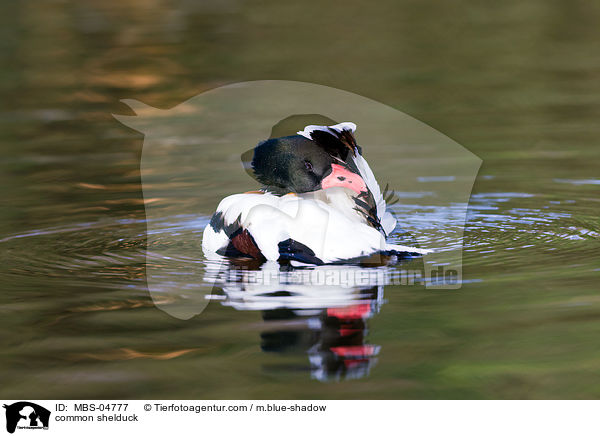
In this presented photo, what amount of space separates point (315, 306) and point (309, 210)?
74cm

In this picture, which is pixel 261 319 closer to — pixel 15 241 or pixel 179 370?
pixel 179 370

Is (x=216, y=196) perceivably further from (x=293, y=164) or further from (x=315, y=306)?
(x=315, y=306)

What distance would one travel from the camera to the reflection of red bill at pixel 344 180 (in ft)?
20.3

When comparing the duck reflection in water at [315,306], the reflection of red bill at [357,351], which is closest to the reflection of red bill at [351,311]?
the duck reflection in water at [315,306]

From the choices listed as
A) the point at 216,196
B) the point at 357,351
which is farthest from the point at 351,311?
the point at 216,196

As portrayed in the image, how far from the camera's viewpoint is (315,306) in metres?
5.41

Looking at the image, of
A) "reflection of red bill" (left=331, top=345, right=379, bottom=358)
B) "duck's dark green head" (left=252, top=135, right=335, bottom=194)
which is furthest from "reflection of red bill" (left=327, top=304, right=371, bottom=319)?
"duck's dark green head" (left=252, top=135, right=335, bottom=194)

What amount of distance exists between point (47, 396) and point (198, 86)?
10645 millimetres

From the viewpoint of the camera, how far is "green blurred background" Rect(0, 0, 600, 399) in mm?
4637
